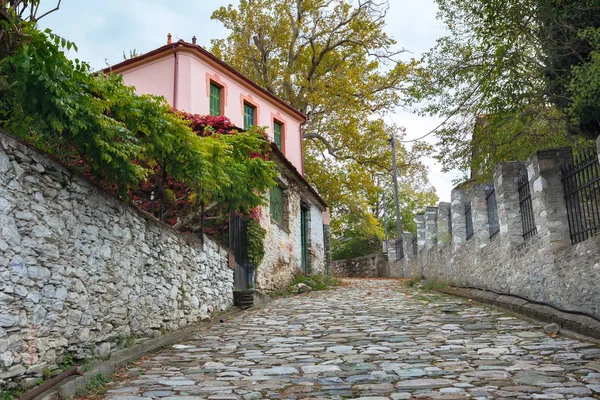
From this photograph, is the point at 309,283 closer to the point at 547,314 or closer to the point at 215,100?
the point at 215,100

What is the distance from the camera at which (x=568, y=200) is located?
7.68m

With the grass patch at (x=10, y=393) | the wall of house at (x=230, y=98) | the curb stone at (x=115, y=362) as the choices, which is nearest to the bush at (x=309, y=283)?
the wall of house at (x=230, y=98)

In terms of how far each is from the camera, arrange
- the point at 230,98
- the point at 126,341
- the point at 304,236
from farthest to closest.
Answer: the point at 304,236 < the point at 230,98 < the point at 126,341

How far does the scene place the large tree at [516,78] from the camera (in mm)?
8703

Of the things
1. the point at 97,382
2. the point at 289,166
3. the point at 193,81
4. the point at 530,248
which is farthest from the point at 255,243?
the point at 97,382

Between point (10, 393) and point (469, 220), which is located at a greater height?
point (469, 220)

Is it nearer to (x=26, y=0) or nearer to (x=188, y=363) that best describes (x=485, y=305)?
(x=188, y=363)

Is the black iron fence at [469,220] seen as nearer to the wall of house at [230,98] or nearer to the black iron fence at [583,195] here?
the black iron fence at [583,195]

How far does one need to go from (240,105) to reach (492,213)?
8668 mm

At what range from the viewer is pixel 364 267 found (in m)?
29.2

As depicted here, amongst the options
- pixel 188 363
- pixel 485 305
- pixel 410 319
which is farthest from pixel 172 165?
pixel 485 305

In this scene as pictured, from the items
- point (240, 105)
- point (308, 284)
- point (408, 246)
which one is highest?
point (240, 105)

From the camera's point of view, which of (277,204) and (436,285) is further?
(277,204)

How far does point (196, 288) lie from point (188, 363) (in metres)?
3.04
